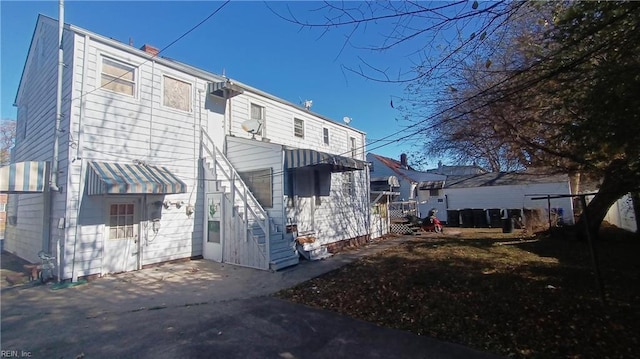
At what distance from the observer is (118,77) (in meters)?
8.76

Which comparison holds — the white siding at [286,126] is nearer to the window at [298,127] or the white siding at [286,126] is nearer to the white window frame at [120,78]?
the window at [298,127]

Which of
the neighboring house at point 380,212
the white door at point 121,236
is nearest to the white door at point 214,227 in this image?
the white door at point 121,236

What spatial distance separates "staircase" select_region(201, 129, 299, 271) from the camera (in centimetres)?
909

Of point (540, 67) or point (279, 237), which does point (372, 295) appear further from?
point (540, 67)

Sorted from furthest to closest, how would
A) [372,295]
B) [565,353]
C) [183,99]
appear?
[183,99]
[372,295]
[565,353]

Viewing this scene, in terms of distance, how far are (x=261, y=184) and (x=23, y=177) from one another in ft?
20.4

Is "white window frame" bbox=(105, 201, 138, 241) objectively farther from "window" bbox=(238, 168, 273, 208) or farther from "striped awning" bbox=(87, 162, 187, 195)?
"window" bbox=(238, 168, 273, 208)

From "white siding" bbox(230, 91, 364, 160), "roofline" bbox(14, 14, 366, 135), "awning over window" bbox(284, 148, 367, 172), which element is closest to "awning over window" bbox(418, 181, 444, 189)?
"white siding" bbox(230, 91, 364, 160)

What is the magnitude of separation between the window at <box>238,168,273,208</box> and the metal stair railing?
57cm

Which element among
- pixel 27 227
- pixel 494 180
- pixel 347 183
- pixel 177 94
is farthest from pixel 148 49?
pixel 494 180

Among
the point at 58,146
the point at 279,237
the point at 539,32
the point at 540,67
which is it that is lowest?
the point at 279,237

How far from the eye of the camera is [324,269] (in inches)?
365

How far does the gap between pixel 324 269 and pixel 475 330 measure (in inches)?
205

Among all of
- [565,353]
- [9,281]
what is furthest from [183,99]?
[565,353]
